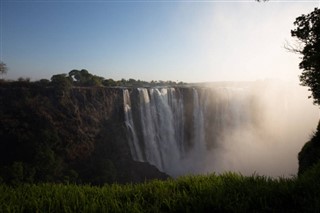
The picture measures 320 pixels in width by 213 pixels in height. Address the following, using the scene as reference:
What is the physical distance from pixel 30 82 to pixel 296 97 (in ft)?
211

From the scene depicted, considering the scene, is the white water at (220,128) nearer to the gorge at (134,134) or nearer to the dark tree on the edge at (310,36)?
the gorge at (134,134)

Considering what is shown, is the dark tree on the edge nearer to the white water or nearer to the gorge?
the gorge

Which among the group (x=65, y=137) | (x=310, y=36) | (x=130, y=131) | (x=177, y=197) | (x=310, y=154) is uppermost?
(x=310, y=36)

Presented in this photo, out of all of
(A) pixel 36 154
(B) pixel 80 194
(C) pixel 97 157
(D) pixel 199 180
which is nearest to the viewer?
(B) pixel 80 194

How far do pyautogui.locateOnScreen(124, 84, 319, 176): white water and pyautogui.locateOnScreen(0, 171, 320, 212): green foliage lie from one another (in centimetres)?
3982

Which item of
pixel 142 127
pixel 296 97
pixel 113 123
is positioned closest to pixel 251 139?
pixel 296 97

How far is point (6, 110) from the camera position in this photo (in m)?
41.2

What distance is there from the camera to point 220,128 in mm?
58438

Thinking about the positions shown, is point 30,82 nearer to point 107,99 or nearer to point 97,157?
point 107,99

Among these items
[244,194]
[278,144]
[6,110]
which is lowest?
[278,144]

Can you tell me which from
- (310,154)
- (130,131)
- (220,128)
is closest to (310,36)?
(310,154)

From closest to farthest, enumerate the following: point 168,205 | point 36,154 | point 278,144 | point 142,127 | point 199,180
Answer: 1. point 168,205
2. point 199,180
3. point 36,154
4. point 142,127
5. point 278,144

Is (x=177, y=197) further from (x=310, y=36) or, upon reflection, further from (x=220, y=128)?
(x=220, y=128)

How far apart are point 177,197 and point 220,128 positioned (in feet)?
174
